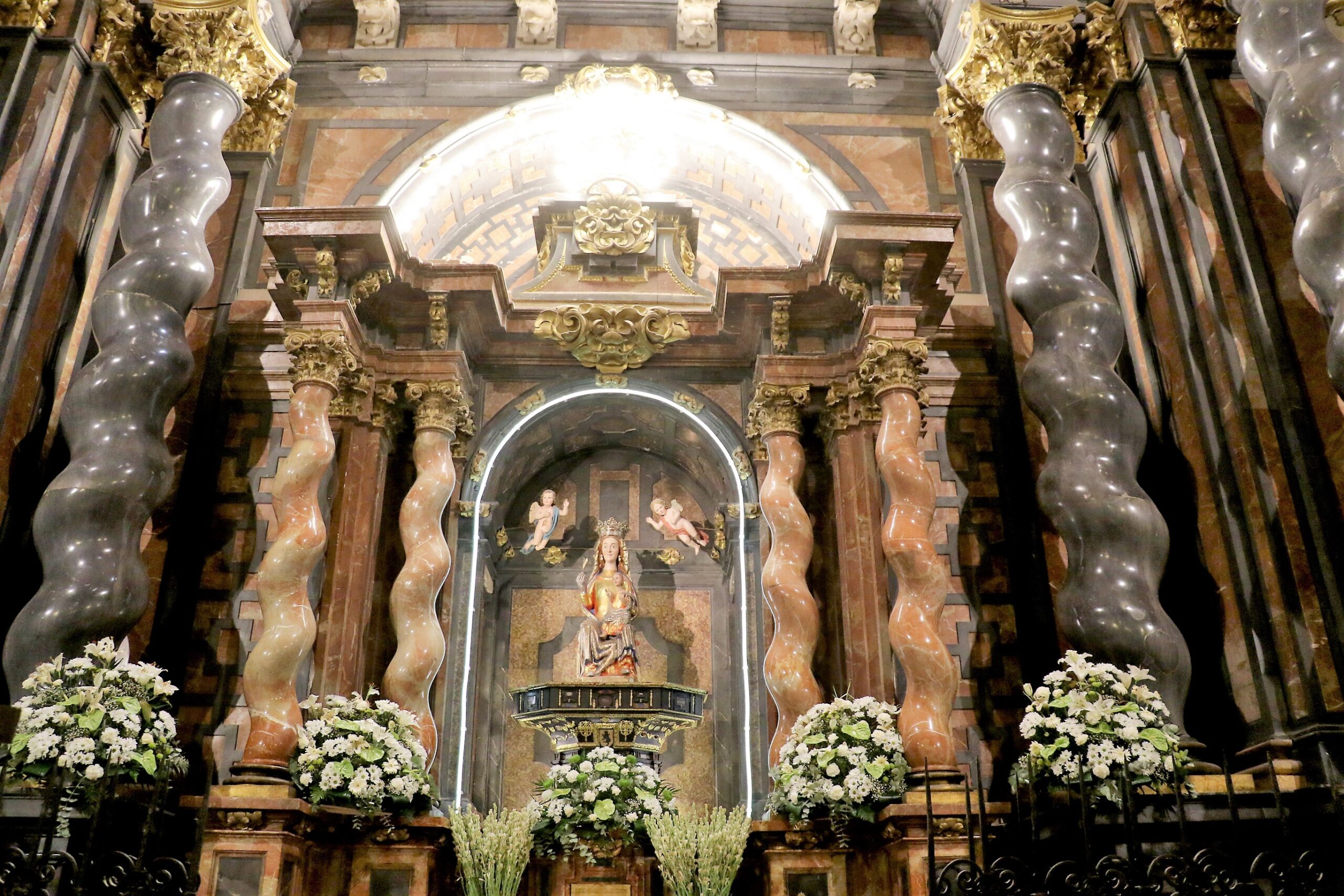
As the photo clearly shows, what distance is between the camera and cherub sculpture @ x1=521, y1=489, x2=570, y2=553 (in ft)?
37.5

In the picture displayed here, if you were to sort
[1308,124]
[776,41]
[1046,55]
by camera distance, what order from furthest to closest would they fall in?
[776,41]
[1046,55]
[1308,124]

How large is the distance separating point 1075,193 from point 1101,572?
11.1 feet

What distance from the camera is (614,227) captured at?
1154 cm

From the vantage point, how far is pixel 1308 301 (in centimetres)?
803

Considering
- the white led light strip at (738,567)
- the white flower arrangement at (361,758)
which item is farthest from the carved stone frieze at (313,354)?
the white flower arrangement at (361,758)

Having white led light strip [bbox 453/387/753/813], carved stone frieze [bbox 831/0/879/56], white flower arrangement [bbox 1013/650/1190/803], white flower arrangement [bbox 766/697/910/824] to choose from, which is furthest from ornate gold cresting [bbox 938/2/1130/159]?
white flower arrangement [bbox 766/697/910/824]

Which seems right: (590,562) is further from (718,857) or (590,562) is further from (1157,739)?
(1157,739)

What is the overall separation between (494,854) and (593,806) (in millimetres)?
985

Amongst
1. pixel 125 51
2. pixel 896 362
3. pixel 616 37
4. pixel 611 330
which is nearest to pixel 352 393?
pixel 611 330

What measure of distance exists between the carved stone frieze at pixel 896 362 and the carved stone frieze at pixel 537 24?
241 inches

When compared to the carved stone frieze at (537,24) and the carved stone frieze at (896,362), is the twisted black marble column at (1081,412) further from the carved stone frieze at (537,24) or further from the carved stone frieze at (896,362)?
the carved stone frieze at (537,24)

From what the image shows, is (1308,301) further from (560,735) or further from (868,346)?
(560,735)

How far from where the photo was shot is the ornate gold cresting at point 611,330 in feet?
35.0

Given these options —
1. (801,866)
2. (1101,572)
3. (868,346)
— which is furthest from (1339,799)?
(868,346)
